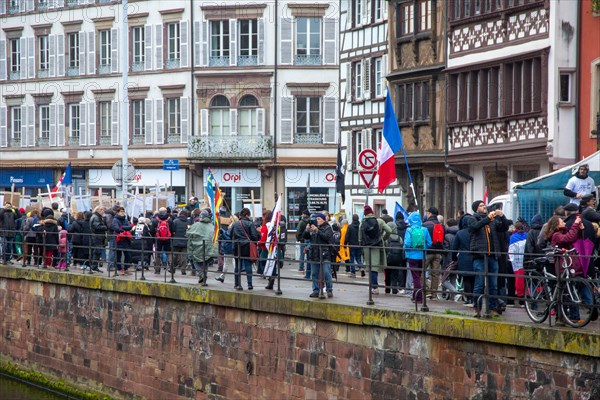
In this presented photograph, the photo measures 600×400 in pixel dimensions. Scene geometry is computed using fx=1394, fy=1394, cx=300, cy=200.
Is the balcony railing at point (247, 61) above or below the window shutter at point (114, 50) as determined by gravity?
below

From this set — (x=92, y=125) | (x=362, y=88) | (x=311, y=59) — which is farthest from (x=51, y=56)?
(x=362, y=88)

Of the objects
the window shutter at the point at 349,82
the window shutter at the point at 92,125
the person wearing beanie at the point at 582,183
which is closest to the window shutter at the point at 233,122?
the window shutter at the point at 92,125

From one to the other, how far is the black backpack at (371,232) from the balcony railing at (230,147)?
35.1 metres

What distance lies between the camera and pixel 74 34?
64.9 meters

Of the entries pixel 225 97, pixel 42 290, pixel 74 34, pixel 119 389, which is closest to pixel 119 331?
pixel 119 389

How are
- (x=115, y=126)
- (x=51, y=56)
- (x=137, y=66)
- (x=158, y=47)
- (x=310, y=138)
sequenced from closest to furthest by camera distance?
(x=310, y=138) < (x=158, y=47) < (x=137, y=66) < (x=115, y=126) < (x=51, y=56)

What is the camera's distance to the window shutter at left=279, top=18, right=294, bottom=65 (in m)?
59.2

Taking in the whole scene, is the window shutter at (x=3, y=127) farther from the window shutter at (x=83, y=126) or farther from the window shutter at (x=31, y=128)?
the window shutter at (x=83, y=126)

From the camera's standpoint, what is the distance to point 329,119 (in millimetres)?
59125

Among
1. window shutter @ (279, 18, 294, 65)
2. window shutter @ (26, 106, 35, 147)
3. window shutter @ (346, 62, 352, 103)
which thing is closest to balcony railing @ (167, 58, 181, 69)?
window shutter @ (279, 18, 294, 65)

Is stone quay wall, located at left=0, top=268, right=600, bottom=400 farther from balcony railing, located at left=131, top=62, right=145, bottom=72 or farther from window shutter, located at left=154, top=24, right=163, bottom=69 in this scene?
balcony railing, located at left=131, top=62, right=145, bottom=72

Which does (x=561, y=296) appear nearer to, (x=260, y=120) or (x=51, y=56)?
(x=260, y=120)

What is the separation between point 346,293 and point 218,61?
39140mm

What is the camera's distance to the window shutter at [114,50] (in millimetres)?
63031
